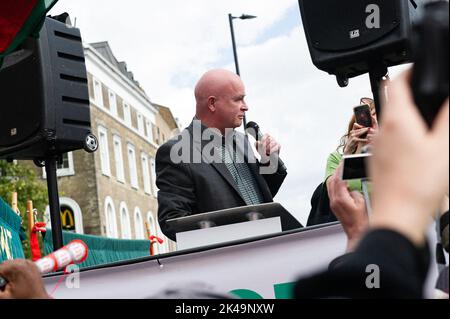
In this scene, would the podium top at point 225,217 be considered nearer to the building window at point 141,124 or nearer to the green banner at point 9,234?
the green banner at point 9,234

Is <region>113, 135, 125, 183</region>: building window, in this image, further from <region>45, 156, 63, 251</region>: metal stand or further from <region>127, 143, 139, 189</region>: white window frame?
<region>45, 156, 63, 251</region>: metal stand

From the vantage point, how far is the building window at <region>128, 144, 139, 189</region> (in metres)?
42.8

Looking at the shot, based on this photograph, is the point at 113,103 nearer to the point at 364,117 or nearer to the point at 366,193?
the point at 364,117

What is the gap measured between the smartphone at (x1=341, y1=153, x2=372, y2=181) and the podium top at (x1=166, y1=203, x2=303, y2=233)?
1.60 meters

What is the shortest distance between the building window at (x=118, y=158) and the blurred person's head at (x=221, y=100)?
3533 centimetres

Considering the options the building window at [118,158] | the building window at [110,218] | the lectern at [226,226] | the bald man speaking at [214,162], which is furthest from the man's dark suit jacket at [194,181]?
the building window at [118,158]

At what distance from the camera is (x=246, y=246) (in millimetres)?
3375

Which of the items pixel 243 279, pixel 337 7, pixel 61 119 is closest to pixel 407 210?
pixel 243 279

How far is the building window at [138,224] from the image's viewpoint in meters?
41.9

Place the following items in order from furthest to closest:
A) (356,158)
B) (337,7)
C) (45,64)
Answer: (45,64) → (337,7) → (356,158)

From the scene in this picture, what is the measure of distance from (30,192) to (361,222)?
22.4 m

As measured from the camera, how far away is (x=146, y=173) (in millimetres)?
46250

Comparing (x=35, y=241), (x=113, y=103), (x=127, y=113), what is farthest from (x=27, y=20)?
(x=127, y=113)
